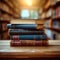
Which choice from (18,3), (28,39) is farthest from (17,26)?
(18,3)

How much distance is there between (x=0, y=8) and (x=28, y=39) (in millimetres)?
2492

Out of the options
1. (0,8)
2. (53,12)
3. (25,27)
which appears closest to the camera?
(25,27)

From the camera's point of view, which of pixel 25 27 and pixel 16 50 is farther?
pixel 25 27

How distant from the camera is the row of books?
689 millimetres

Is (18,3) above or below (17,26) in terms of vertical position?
above

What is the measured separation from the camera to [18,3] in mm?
2172

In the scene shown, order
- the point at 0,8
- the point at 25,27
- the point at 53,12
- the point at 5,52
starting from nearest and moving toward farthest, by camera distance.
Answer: the point at 5,52 → the point at 25,27 → the point at 0,8 → the point at 53,12

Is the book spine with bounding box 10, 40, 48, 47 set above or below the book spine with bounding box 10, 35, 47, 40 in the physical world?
below

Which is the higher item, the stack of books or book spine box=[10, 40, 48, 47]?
the stack of books

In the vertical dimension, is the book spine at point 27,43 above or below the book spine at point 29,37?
below

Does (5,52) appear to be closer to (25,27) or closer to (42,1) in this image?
(25,27)

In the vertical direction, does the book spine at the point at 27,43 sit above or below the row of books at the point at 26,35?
below

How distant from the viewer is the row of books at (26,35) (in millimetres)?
689

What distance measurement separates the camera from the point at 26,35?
0.73m
